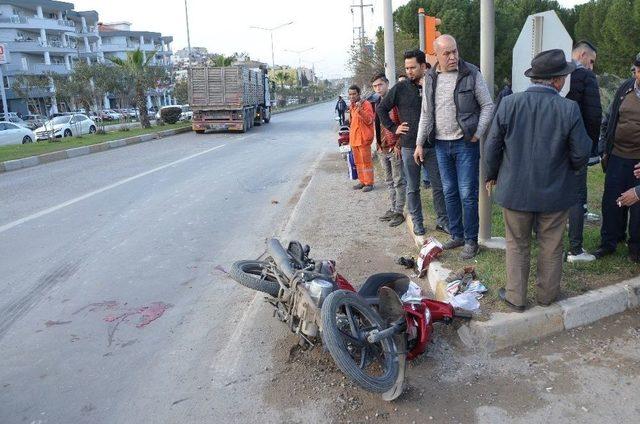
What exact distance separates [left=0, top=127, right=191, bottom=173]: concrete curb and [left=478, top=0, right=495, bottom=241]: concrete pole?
13.7m

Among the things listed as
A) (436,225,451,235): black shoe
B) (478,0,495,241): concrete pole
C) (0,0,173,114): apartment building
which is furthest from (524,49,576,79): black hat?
(0,0,173,114): apartment building

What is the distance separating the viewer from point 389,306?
3.55 metres

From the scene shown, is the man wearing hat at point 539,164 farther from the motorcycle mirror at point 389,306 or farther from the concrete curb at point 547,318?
the motorcycle mirror at point 389,306

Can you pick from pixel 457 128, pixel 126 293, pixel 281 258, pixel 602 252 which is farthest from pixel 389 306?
pixel 126 293

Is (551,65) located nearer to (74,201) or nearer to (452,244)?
(452,244)

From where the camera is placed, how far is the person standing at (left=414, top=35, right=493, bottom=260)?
471cm

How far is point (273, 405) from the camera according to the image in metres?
3.17

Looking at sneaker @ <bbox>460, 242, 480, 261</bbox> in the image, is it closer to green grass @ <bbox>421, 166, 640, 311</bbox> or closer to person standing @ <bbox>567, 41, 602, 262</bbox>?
green grass @ <bbox>421, 166, 640, 311</bbox>

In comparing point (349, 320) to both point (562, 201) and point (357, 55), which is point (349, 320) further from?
point (357, 55)

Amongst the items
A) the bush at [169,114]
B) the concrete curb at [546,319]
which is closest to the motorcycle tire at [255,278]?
the concrete curb at [546,319]

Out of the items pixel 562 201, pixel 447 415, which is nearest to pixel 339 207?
pixel 562 201

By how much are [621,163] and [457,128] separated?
54.1 inches

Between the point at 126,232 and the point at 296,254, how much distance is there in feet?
12.8

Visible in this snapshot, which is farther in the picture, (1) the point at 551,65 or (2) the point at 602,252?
(2) the point at 602,252
